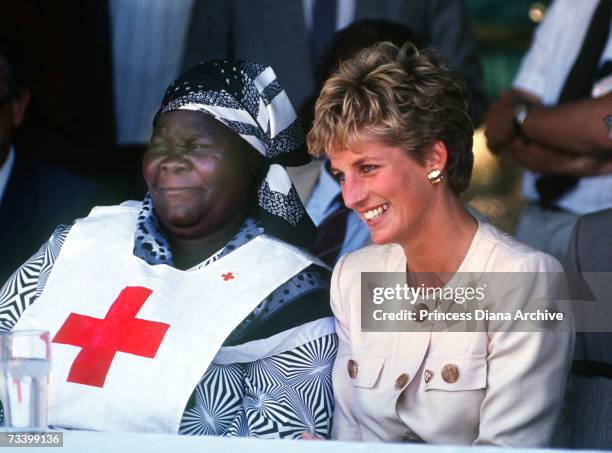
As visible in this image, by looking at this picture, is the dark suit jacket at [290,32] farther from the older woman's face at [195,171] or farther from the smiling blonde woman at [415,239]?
the smiling blonde woman at [415,239]

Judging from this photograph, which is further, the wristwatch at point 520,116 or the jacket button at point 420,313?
the wristwatch at point 520,116

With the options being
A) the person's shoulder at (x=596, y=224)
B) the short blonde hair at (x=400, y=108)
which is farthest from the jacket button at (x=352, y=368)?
the person's shoulder at (x=596, y=224)

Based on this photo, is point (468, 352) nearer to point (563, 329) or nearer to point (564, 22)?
point (563, 329)

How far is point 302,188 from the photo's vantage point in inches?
151

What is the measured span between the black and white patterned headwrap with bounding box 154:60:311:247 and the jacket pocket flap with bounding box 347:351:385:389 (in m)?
0.42

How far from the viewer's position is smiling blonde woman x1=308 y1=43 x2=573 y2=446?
2680 mm

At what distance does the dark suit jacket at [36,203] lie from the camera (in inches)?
144

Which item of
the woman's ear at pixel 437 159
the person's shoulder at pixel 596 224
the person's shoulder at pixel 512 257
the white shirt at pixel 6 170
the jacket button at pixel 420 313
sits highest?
the woman's ear at pixel 437 159

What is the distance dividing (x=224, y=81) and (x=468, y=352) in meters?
0.92

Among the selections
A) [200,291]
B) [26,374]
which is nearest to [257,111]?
[200,291]

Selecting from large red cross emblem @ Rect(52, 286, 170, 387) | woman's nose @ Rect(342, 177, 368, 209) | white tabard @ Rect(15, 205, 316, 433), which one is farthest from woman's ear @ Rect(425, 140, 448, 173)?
large red cross emblem @ Rect(52, 286, 170, 387)

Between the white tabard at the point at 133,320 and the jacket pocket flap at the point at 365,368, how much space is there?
276mm

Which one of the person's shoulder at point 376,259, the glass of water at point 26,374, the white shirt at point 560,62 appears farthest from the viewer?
the white shirt at point 560,62

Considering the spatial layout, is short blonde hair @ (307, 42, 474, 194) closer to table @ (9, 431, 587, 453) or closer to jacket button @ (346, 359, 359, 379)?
jacket button @ (346, 359, 359, 379)
